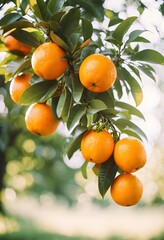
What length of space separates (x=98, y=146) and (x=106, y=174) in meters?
0.14

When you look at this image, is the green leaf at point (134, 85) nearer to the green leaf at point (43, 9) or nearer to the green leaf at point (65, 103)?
the green leaf at point (65, 103)

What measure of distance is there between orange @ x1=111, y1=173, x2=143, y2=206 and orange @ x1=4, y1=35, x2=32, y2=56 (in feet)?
2.00

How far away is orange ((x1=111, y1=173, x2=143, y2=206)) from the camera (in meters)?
1.21

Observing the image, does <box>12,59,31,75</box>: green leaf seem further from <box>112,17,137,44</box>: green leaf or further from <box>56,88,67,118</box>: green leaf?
<box>112,17,137,44</box>: green leaf

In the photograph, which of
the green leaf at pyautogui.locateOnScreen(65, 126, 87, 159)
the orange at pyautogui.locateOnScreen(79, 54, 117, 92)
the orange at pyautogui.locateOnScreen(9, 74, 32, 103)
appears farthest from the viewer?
the orange at pyautogui.locateOnScreen(9, 74, 32, 103)

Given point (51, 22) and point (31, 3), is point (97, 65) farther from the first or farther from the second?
point (31, 3)

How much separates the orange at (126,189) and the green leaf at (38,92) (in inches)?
15.3

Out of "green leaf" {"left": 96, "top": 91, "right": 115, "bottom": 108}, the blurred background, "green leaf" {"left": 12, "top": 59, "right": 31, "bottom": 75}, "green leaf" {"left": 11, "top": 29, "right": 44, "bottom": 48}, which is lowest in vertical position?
the blurred background

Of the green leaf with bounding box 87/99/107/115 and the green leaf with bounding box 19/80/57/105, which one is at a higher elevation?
the green leaf with bounding box 19/80/57/105

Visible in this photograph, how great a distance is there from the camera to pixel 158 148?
27.6 ft

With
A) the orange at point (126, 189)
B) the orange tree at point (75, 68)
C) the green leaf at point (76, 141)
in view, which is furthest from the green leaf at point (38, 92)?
the orange at point (126, 189)

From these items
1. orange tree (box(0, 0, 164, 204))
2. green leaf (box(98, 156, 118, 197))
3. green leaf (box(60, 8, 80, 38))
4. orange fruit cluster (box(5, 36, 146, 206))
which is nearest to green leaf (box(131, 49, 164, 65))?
orange tree (box(0, 0, 164, 204))

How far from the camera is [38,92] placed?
4.34 feet

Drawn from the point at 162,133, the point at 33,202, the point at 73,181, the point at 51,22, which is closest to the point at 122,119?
the point at 51,22
